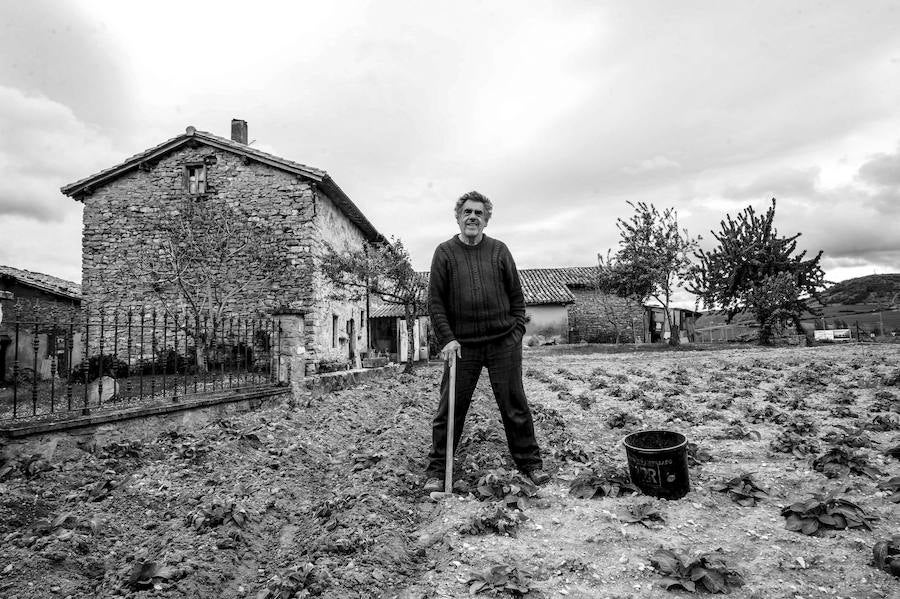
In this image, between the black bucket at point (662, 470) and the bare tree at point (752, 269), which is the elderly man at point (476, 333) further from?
the bare tree at point (752, 269)

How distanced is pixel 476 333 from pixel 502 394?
54cm

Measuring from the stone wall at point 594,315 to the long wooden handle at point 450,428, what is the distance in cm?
3142

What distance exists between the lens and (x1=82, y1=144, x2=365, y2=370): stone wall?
14.6 m

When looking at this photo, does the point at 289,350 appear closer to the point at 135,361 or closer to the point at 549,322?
the point at 135,361

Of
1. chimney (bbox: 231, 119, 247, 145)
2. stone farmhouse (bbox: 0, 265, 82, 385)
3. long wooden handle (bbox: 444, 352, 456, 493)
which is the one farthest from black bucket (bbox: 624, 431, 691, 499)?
chimney (bbox: 231, 119, 247, 145)

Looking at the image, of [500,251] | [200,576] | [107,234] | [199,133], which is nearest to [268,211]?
[199,133]

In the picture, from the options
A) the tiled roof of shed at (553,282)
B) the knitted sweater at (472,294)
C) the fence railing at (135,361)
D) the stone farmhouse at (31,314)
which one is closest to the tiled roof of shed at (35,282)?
the stone farmhouse at (31,314)

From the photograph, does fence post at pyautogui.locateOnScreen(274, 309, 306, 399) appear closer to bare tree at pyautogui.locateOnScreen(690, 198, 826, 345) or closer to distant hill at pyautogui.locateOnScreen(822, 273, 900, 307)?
bare tree at pyautogui.locateOnScreen(690, 198, 826, 345)

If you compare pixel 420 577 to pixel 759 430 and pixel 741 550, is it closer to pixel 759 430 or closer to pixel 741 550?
pixel 741 550

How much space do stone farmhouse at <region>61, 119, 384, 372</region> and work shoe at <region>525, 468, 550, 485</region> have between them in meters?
11.1

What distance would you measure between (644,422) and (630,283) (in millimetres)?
19082

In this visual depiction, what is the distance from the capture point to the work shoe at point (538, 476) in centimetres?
399

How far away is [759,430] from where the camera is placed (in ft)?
17.9

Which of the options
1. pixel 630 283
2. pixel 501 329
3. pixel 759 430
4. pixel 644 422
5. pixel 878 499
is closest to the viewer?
pixel 878 499
